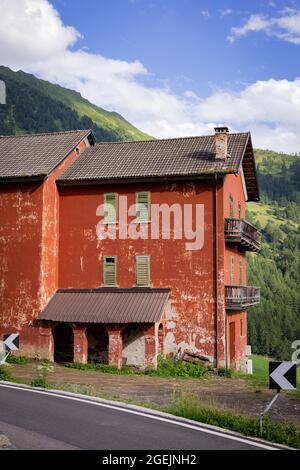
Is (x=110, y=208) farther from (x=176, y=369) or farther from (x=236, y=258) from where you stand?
(x=176, y=369)

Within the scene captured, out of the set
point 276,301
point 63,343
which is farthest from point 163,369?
point 276,301

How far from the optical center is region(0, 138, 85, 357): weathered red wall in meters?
26.8

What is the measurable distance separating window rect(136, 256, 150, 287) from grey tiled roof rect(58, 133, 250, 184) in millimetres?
4297

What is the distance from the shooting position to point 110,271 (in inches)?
1096

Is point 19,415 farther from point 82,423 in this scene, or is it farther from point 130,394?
point 130,394

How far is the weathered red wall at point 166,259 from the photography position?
26.1m

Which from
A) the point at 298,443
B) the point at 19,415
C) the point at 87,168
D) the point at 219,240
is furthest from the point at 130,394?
the point at 87,168

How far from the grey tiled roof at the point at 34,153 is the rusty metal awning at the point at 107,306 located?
6.43 meters

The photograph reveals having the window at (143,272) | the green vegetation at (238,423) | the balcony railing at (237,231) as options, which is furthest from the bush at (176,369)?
the green vegetation at (238,423)

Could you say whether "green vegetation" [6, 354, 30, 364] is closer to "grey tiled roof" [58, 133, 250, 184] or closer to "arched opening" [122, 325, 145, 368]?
"arched opening" [122, 325, 145, 368]

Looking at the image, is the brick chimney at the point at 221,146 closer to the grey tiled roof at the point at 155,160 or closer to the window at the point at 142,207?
the grey tiled roof at the point at 155,160

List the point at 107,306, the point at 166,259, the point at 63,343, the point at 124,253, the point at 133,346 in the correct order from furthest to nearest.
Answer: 1. the point at 63,343
2. the point at 124,253
3. the point at 166,259
4. the point at 107,306
5. the point at 133,346

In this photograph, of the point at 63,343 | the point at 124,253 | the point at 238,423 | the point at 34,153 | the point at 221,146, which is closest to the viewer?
the point at 238,423

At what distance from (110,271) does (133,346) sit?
14.4 ft
